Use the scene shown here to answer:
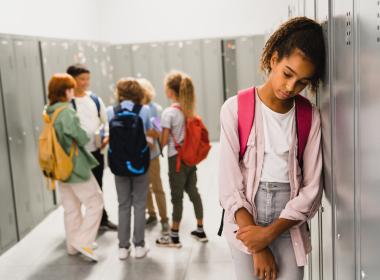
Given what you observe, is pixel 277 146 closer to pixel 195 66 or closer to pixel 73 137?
pixel 73 137

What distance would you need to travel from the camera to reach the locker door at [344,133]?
1287 mm

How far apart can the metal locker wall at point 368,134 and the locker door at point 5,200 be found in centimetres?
365

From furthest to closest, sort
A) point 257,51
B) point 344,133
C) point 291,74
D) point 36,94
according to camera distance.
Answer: point 257,51
point 36,94
point 291,74
point 344,133

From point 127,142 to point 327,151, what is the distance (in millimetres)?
2186

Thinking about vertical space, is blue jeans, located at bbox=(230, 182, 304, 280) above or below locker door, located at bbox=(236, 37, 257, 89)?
below

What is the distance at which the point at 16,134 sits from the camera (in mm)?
4461

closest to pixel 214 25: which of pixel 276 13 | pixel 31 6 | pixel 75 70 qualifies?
pixel 276 13

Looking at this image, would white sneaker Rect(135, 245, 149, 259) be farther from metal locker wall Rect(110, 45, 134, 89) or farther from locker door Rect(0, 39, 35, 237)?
metal locker wall Rect(110, 45, 134, 89)

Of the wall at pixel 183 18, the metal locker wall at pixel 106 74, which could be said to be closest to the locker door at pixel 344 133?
the metal locker wall at pixel 106 74

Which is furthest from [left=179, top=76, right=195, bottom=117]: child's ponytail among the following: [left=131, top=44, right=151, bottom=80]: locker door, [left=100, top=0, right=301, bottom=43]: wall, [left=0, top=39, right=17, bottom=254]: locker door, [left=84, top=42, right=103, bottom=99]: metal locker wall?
[left=100, top=0, right=301, bottom=43]: wall

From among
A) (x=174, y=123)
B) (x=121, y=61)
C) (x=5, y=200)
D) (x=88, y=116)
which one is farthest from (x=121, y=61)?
(x=174, y=123)

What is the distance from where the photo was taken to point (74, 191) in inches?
152

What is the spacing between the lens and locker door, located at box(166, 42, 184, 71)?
812 centimetres

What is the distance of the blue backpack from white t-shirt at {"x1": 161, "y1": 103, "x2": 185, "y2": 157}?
326 mm
